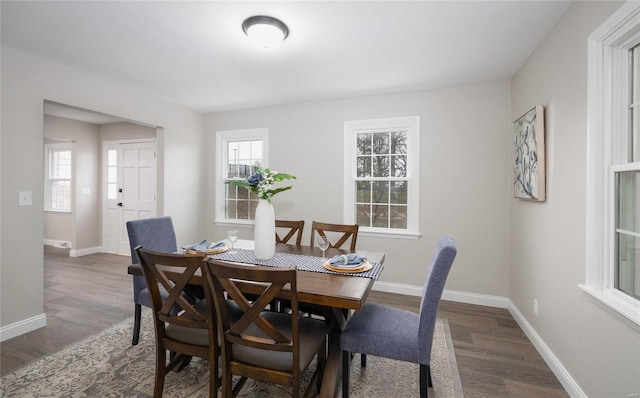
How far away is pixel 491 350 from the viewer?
2.40 metres

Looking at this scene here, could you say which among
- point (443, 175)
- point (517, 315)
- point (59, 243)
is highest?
point (443, 175)

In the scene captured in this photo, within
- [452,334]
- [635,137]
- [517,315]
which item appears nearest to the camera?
[635,137]


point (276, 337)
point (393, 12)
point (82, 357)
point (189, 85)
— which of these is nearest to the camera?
point (276, 337)

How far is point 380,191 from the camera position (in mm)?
3836

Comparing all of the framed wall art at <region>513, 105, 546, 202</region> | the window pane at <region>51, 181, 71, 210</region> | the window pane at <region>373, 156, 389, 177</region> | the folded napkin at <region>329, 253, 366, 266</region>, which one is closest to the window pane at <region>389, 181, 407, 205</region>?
the window pane at <region>373, 156, 389, 177</region>

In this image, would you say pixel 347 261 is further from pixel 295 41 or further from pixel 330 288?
pixel 295 41

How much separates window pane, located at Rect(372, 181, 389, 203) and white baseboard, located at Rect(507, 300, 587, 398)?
6.06 ft

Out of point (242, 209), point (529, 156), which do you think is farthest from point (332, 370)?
point (242, 209)

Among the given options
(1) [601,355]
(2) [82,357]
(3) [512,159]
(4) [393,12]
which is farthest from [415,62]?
(2) [82,357]

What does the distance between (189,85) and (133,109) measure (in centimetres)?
82

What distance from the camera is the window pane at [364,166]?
3.88 metres

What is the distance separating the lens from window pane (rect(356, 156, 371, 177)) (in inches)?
153

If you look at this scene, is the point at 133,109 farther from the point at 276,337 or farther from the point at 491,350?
the point at 491,350

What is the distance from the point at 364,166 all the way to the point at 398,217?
0.81 m
